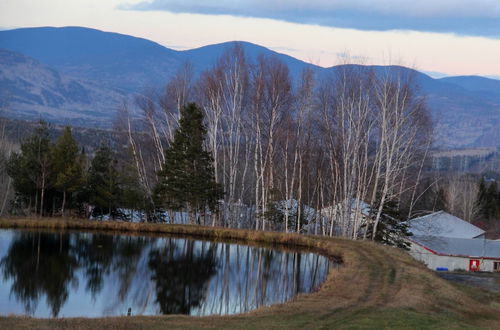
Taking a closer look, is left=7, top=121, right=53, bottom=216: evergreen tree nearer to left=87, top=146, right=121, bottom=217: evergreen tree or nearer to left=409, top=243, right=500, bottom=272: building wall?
left=87, top=146, right=121, bottom=217: evergreen tree

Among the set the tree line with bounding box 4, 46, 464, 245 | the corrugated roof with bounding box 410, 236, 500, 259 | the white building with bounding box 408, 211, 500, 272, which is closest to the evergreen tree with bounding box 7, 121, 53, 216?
the tree line with bounding box 4, 46, 464, 245

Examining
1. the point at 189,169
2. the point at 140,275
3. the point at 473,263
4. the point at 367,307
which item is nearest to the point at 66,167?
the point at 189,169

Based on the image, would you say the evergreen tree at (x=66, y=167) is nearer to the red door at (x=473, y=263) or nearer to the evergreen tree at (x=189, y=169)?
the evergreen tree at (x=189, y=169)

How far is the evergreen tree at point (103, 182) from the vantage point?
43.0m

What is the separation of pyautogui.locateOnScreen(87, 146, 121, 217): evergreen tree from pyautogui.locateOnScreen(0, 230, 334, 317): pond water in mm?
7843

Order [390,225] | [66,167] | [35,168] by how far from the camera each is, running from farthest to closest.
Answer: [66,167] → [35,168] → [390,225]

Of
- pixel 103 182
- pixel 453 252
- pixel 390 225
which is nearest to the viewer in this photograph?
pixel 390 225

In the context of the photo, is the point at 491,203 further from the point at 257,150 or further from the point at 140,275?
the point at 140,275

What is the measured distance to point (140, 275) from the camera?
997 inches

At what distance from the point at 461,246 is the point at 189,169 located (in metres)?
26.4

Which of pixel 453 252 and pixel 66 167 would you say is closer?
pixel 66 167

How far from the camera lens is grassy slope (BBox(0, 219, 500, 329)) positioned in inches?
578

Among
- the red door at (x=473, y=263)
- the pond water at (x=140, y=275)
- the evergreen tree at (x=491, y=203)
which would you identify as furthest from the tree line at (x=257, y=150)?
the evergreen tree at (x=491, y=203)

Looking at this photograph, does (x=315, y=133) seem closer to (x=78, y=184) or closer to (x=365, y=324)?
(x=78, y=184)
